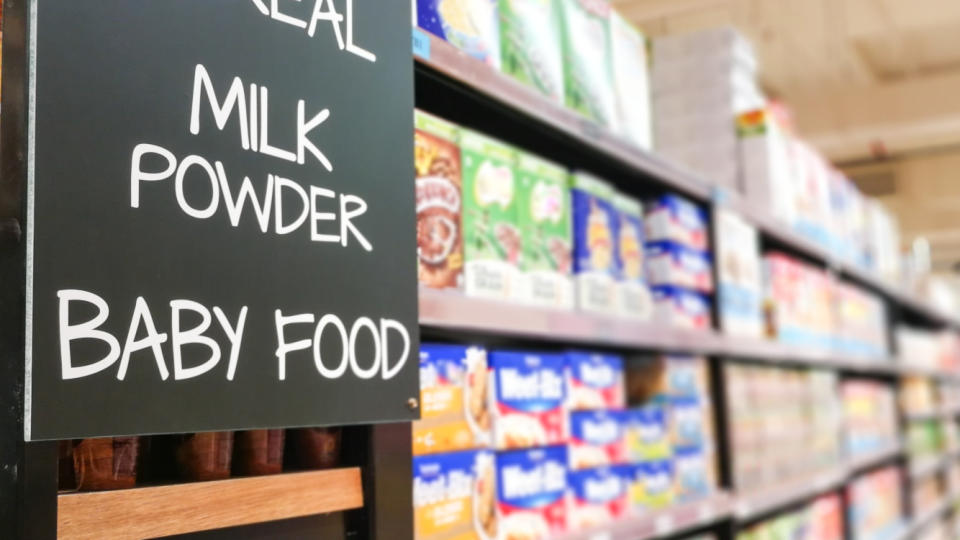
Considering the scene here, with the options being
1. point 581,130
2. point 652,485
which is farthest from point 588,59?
point 652,485

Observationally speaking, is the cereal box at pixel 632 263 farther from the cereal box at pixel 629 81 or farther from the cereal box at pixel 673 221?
the cereal box at pixel 629 81

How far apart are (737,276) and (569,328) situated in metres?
1.11

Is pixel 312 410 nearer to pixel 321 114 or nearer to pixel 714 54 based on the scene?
pixel 321 114

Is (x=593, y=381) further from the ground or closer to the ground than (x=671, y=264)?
closer to the ground

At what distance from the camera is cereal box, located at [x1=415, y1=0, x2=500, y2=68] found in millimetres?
1519

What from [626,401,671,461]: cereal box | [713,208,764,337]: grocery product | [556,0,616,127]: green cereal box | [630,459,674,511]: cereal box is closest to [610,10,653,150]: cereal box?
[556,0,616,127]: green cereal box

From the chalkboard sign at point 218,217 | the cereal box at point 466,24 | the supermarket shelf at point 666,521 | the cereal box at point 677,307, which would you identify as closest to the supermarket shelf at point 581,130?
the cereal box at point 466,24

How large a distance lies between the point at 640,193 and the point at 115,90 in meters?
1.79

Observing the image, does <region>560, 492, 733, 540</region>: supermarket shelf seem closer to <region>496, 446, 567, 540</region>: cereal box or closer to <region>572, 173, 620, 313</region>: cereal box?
<region>496, 446, 567, 540</region>: cereal box

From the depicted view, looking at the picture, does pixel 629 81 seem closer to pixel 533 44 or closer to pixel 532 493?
pixel 533 44

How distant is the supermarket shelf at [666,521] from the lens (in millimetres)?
1884

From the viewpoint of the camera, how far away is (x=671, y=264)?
2.32 meters

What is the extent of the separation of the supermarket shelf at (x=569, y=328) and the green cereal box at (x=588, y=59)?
477mm

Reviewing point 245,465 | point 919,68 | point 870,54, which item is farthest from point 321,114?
point 919,68
